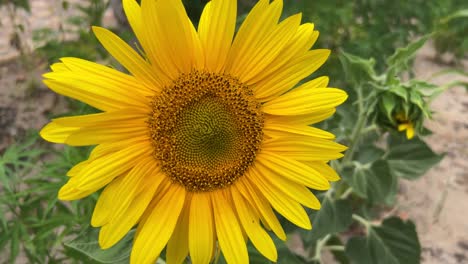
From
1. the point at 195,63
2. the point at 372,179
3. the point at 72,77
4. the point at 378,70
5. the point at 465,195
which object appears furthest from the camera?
the point at 465,195

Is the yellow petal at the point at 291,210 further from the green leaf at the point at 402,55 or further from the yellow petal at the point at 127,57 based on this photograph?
the green leaf at the point at 402,55

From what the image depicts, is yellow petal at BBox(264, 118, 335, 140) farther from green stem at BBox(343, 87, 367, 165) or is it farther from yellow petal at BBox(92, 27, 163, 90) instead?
green stem at BBox(343, 87, 367, 165)

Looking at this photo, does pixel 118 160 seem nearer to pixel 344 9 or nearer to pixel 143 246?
pixel 143 246

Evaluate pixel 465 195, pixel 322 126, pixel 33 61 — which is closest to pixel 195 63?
pixel 322 126

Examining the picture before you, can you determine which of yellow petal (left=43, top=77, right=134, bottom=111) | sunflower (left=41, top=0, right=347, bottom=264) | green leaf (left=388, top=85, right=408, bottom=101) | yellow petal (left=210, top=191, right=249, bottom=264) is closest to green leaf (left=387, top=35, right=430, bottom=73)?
green leaf (left=388, top=85, right=408, bottom=101)

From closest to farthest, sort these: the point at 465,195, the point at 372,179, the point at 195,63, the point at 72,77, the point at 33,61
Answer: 1. the point at 72,77
2. the point at 195,63
3. the point at 372,179
4. the point at 465,195
5. the point at 33,61
